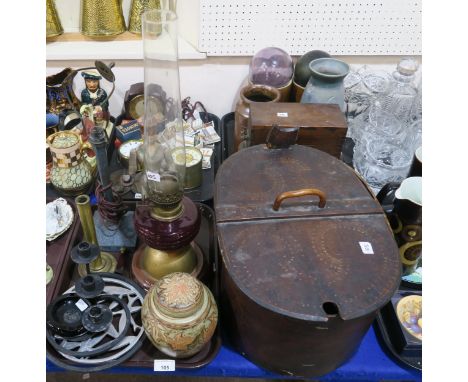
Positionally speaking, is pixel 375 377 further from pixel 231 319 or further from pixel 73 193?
pixel 73 193

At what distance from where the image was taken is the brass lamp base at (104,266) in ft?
4.24

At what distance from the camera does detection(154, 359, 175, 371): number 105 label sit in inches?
41.3

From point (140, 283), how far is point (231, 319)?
0.31m

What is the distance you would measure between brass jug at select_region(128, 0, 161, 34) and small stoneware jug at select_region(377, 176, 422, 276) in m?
1.31

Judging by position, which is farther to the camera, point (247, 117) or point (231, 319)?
point (247, 117)

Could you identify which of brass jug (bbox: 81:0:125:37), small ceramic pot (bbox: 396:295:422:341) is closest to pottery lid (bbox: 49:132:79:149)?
brass jug (bbox: 81:0:125:37)

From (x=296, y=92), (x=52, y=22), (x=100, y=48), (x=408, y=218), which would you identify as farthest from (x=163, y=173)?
(x=52, y=22)

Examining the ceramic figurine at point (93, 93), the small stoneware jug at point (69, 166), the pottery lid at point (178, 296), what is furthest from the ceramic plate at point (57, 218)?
the pottery lid at point (178, 296)

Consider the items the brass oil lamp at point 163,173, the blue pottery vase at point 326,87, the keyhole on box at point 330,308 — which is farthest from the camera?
the blue pottery vase at point 326,87

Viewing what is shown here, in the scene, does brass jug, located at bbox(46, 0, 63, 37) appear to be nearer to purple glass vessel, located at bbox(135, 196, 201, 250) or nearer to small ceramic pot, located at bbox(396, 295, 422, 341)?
purple glass vessel, located at bbox(135, 196, 201, 250)

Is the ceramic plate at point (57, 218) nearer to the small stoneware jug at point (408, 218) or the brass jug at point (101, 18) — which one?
the brass jug at point (101, 18)

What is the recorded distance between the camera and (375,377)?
3.69 ft

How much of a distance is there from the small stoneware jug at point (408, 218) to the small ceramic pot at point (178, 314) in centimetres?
59

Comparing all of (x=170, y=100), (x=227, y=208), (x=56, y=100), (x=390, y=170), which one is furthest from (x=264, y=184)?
(x=56, y=100)
